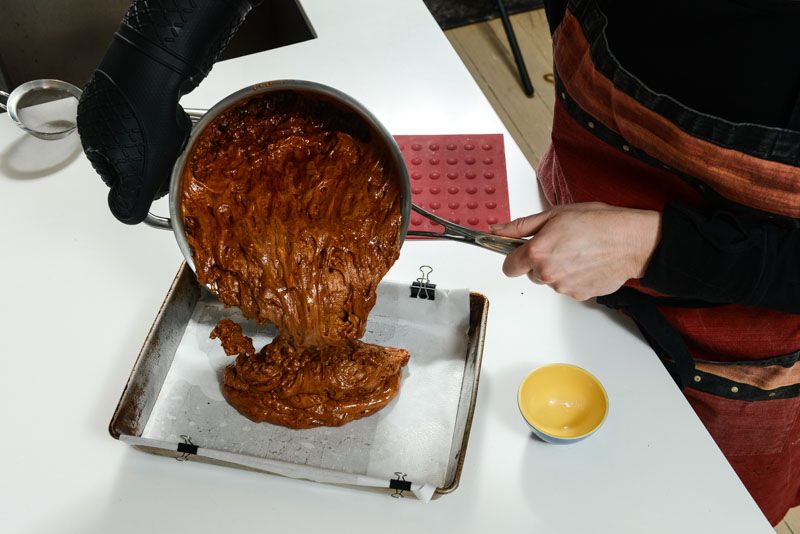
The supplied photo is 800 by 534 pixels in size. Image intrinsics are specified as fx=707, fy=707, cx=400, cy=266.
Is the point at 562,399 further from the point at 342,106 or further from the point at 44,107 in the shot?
the point at 44,107

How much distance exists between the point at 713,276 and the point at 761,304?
86 mm

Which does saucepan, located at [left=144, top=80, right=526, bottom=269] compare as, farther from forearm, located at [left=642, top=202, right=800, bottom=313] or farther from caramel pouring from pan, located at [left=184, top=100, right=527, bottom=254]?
forearm, located at [left=642, top=202, right=800, bottom=313]

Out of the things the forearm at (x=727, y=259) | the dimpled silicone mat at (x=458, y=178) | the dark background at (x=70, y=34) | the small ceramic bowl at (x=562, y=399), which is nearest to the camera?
the forearm at (x=727, y=259)

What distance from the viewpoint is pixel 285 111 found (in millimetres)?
1078

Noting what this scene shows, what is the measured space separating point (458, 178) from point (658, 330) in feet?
1.78

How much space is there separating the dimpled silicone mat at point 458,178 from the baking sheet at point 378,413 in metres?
0.22

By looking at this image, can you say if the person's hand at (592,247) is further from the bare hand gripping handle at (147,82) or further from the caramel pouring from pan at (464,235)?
the bare hand gripping handle at (147,82)

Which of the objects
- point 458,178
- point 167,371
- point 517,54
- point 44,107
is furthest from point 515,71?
point 167,371

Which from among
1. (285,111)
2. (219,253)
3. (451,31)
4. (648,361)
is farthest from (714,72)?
(451,31)

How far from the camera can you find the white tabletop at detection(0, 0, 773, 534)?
109cm

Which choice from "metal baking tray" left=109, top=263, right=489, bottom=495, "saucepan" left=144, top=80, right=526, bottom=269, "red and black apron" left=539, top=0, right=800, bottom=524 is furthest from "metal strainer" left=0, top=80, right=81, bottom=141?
"red and black apron" left=539, top=0, right=800, bottom=524

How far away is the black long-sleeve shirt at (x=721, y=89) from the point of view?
3.14 ft

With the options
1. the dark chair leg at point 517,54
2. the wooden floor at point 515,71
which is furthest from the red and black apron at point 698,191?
the dark chair leg at point 517,54

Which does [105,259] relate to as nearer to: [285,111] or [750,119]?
[285,111]
